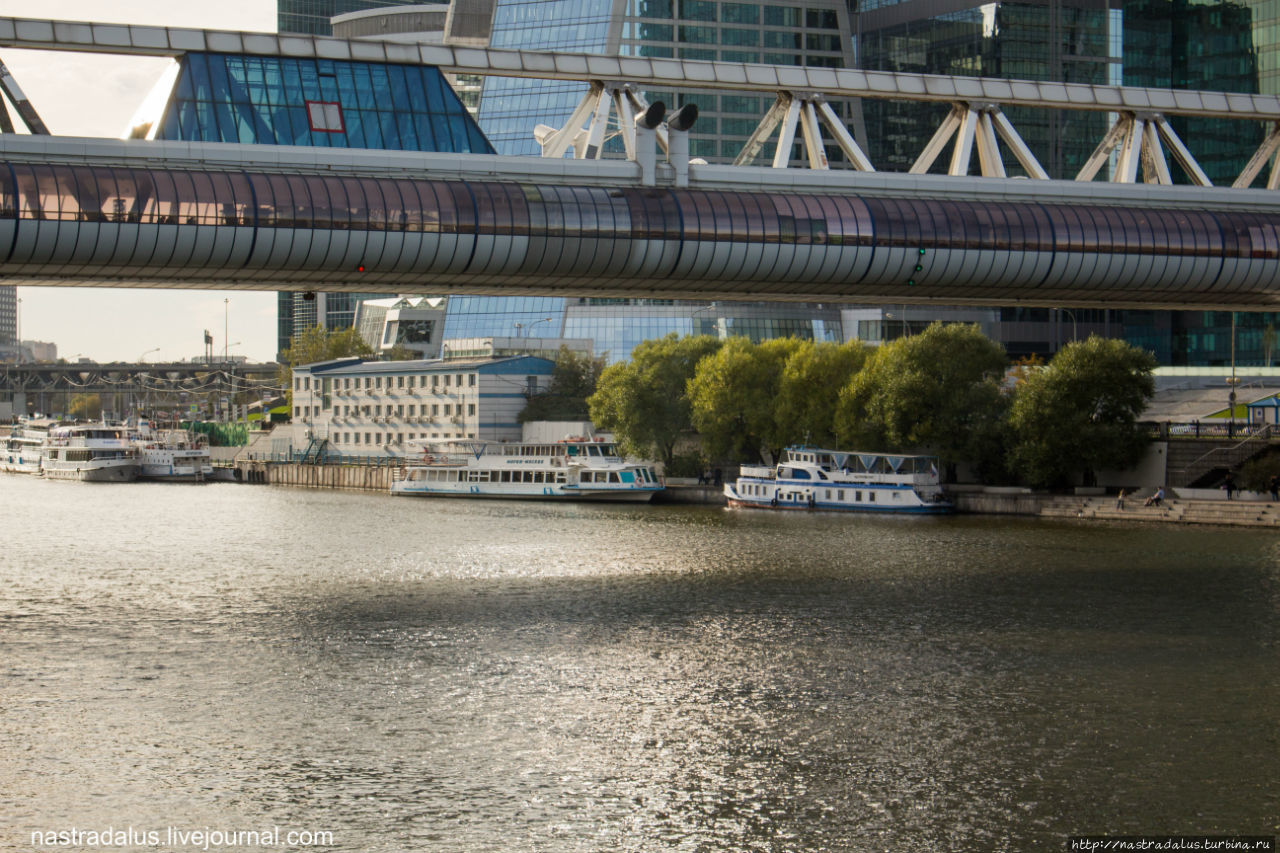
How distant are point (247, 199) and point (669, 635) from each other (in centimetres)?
1721

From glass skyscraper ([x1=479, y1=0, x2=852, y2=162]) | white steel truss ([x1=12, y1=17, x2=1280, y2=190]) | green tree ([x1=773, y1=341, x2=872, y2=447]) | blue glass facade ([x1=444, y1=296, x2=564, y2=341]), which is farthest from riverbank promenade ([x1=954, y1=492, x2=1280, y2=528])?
glass skyscraper ([x1=479, y1=0, x2=852, y2=162])

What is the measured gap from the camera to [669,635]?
1660 inches

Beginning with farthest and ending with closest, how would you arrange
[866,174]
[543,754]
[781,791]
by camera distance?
[866,174] → [543,754] → [781,791]

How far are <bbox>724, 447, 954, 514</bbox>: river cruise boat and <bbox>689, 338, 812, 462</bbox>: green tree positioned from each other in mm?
5163

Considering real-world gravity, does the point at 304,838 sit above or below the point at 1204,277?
below

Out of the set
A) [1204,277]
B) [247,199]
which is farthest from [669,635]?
[1204,277]

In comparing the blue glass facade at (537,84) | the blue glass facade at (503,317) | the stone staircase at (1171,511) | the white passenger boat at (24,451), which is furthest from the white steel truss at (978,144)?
the white passenger boat at (24,451)

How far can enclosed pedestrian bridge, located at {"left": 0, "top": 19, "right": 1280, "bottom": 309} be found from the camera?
41656mm

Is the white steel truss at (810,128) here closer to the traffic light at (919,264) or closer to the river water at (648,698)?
the traffic light at (919,264)

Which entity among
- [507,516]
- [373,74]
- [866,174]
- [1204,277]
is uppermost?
[373,74]

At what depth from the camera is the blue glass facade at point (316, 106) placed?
44.7m

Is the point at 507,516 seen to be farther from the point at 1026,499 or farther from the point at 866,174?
the point at 866,174

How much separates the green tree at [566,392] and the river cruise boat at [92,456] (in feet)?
138

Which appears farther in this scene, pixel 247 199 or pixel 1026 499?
pixel 1026 499
